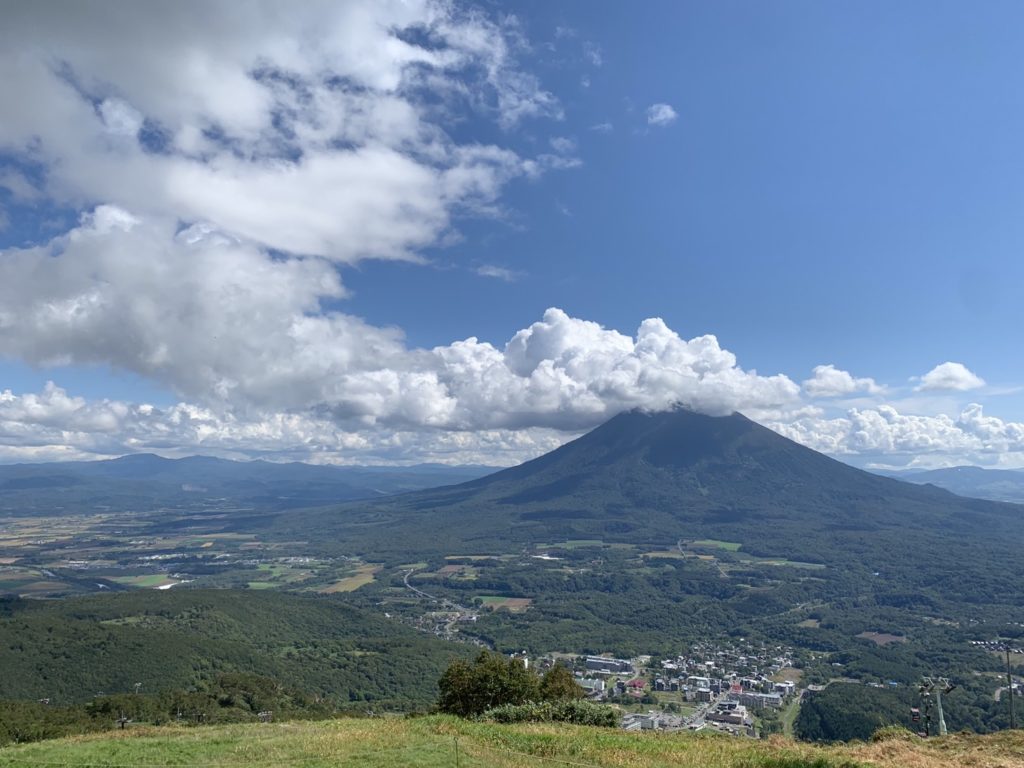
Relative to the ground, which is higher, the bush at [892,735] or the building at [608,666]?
the bush at [892,735]

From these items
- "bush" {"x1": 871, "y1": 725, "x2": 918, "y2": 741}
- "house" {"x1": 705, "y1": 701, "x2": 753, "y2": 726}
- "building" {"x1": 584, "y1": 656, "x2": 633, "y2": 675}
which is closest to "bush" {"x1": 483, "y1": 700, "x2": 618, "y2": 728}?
"bush" {"x1": 871, "y1": 725, "x2": 918, "y2": 741}

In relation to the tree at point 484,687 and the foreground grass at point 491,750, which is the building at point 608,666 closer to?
the tree at point 484,687

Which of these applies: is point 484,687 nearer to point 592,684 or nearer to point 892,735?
point 892,735

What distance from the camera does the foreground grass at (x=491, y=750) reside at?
65.2 feet

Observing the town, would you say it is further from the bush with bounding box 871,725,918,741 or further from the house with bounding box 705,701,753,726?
the bush with bounding box 871,725,918,741

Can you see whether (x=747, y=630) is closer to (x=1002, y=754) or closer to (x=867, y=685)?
(x=867, y=685)

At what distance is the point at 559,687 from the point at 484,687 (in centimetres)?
440

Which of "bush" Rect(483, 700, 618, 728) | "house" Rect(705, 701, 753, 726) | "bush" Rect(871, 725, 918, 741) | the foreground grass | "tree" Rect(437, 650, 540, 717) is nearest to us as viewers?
the foreground grass

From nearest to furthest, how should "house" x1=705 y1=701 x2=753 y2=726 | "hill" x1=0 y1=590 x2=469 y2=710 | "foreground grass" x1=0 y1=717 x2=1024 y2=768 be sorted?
1. "foreground grass" x1=0 y1=717 x2=1024 y2=768
2. "house" x1=705 y1=701 x2=753 y2=726
3. "hill" x1=0 y1=590 x2=469 y2=710

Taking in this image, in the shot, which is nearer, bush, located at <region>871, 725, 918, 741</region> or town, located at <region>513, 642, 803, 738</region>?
bush, located at <region>871, 725, 918, 741</region>

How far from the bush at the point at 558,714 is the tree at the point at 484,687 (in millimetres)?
3074

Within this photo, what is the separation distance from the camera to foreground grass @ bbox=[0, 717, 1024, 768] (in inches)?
782

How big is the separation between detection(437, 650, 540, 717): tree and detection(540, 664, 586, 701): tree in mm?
483

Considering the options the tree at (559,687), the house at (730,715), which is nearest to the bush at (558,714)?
the tree at (559,687)
